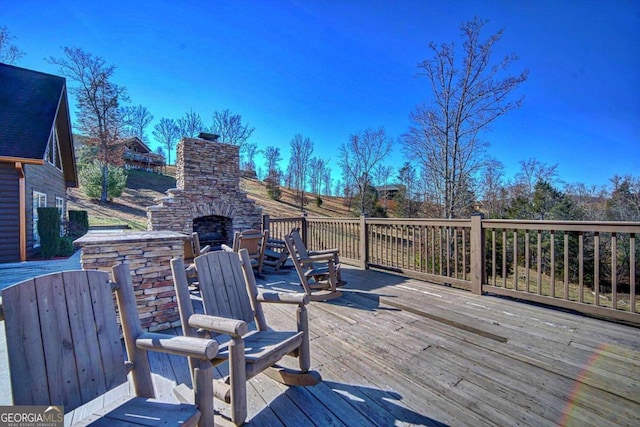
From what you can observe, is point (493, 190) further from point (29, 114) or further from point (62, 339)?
point (29, 114)

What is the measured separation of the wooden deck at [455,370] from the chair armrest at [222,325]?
2.08ft

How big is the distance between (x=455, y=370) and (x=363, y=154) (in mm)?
18306

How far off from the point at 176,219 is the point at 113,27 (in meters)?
5.11

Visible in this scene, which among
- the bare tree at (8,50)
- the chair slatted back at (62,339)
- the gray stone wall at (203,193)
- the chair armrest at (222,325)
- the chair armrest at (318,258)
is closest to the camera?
the chair slatted back at (62,339)

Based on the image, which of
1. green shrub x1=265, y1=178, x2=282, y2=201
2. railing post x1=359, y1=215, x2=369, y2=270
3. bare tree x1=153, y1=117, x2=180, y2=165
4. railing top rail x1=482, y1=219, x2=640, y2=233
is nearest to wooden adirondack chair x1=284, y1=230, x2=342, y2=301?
railing post x1=359, y1=215, x2=369, y2=270

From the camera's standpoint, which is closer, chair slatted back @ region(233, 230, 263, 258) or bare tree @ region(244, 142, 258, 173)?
chair slatted back @ region(233, 230, 263, 258)

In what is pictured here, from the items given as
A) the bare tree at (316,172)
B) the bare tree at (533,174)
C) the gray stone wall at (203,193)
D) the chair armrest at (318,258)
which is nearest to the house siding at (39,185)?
the gray stone wall at (203,193)

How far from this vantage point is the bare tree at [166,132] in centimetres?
2856

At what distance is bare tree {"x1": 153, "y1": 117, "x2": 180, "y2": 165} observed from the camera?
93.7 ft

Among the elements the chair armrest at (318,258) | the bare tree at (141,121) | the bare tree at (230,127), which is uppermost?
the bare tree at (141,121)

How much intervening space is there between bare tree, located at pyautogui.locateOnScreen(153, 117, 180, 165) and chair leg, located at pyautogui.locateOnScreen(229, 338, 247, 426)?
106 feet

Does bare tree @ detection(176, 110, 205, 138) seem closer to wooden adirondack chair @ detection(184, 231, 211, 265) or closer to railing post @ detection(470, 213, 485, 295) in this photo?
wooden adirondack chair @ detection(184, 231, 211, 265)

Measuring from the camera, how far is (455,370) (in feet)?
6.83

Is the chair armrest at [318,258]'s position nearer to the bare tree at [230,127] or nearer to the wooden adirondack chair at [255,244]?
the wooden adirondack chair at [255,244]
